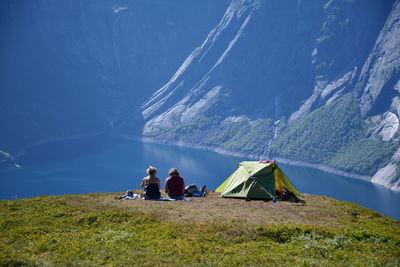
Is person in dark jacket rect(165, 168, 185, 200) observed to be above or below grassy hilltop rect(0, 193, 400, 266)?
above

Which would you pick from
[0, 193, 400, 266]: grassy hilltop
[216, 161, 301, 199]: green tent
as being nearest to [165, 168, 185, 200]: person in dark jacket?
[0, 193, 400, 266]: grassy hilltop

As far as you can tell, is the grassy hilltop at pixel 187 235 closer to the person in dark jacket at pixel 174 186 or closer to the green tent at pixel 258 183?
the person in dark jacket at pixel 174 186

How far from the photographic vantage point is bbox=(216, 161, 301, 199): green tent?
97.1 feet

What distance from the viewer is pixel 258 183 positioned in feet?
98.1

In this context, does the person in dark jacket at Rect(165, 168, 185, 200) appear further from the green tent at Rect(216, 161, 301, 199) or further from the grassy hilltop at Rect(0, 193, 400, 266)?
the green tent at Rect(216, 161, 301, 199)

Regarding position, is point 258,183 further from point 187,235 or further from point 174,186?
point 187,235

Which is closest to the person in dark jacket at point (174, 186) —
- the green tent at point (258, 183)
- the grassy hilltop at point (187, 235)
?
the grassy hilltop at point (187, 235)

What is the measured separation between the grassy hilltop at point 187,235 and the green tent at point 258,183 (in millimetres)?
3605

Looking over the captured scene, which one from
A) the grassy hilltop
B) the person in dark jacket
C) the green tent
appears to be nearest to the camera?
the grassy hilltop

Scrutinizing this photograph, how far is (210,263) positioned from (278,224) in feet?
21.8

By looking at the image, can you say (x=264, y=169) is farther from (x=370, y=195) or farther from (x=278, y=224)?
(x=370, y=195)

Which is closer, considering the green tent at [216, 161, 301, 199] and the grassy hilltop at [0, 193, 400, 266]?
the grassy hilltop at [0, 193, 400, 266]

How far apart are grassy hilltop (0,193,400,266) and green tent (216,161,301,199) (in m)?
3.60

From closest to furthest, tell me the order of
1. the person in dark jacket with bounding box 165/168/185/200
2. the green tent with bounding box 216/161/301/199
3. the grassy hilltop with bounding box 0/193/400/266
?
the grassy hilltop with bounding box 0/193/400/266
the person in dark jacket with bounding box 165/168/185/200
the green tent with bounding box 216/161/301/199
